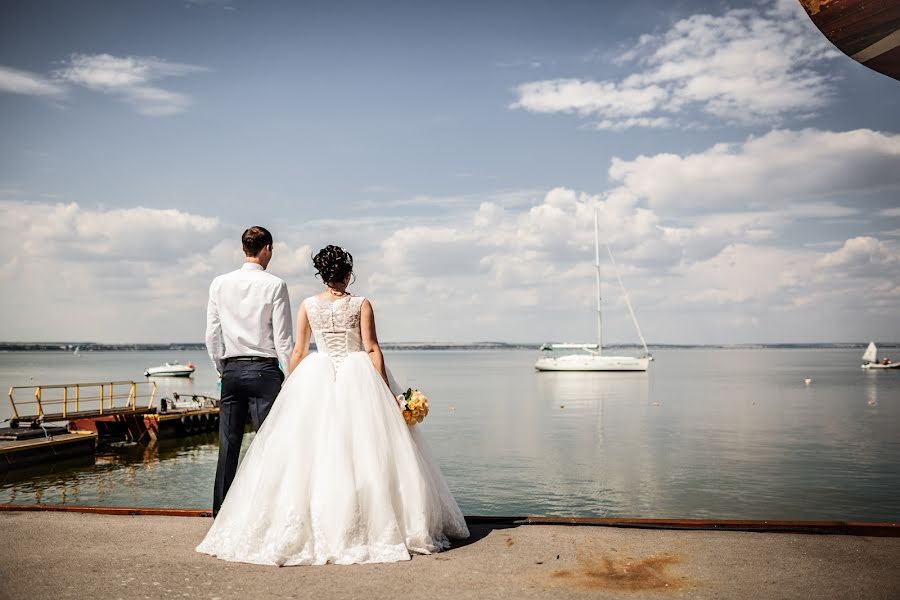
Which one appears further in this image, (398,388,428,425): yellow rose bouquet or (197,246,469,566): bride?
(398,388,428,425): yellow rose bouquet

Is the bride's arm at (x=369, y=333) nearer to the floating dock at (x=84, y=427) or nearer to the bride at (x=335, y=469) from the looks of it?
the bride at (x=335, y=469)

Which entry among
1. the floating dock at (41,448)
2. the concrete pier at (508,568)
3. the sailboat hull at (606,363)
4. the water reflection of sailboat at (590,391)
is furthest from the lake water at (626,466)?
the sailboat hull at (606,363)

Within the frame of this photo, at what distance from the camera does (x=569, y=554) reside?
5414 mm

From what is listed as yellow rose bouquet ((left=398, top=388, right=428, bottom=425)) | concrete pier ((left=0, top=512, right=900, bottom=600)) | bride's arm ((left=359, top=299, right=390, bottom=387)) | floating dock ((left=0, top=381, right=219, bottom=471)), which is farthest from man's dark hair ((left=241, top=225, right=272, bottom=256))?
floating dock ((left=0, top=381, right=219, bottom=471))

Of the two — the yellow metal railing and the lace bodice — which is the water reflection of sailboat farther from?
the lace bodice

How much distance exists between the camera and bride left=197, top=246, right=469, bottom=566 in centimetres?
535

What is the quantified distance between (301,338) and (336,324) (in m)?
0.36

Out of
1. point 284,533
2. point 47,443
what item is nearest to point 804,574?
point 284,533

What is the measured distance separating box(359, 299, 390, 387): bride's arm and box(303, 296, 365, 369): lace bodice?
42mm

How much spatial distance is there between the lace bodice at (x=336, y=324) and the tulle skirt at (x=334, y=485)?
115 mm

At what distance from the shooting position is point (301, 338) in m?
6.17

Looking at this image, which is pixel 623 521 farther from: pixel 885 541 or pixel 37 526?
pixel 37 526

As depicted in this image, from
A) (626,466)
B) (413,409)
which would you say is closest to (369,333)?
(413,409)

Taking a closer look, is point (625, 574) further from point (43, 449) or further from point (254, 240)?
point (43, 449)
